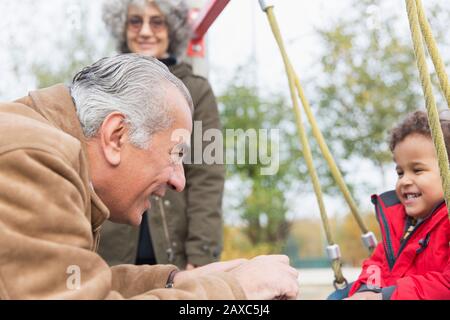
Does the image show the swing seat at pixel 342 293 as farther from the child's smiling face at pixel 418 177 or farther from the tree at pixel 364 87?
the tree at pixel 364 87

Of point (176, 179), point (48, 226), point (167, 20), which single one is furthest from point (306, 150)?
point (48, 226)

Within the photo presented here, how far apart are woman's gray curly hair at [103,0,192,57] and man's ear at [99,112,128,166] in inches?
55.0

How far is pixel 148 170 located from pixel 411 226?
93 centimetres

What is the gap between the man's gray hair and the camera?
1.31 metres

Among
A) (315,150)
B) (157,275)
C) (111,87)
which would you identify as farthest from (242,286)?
(315,150)

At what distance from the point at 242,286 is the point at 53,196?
0.36 meters

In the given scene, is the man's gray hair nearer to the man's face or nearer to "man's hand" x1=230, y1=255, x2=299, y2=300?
the man's face

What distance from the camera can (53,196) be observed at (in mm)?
1018

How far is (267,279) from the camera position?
1.15 meters

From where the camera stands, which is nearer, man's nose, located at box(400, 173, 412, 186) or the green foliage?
man's nose, located at box(400, 173, 412, 186)

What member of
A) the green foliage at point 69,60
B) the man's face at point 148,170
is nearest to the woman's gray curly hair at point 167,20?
the man's face at point 148,170

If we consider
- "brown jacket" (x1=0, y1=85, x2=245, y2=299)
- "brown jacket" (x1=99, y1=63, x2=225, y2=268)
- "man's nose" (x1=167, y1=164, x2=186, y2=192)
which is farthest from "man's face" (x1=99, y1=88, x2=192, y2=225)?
"brown jacket" (x1=99, y1=63, x2=225, y2=268)

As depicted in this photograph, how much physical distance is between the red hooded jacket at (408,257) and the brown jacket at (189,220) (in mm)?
733

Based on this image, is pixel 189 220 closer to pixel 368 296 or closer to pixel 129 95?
pixel 368 296
